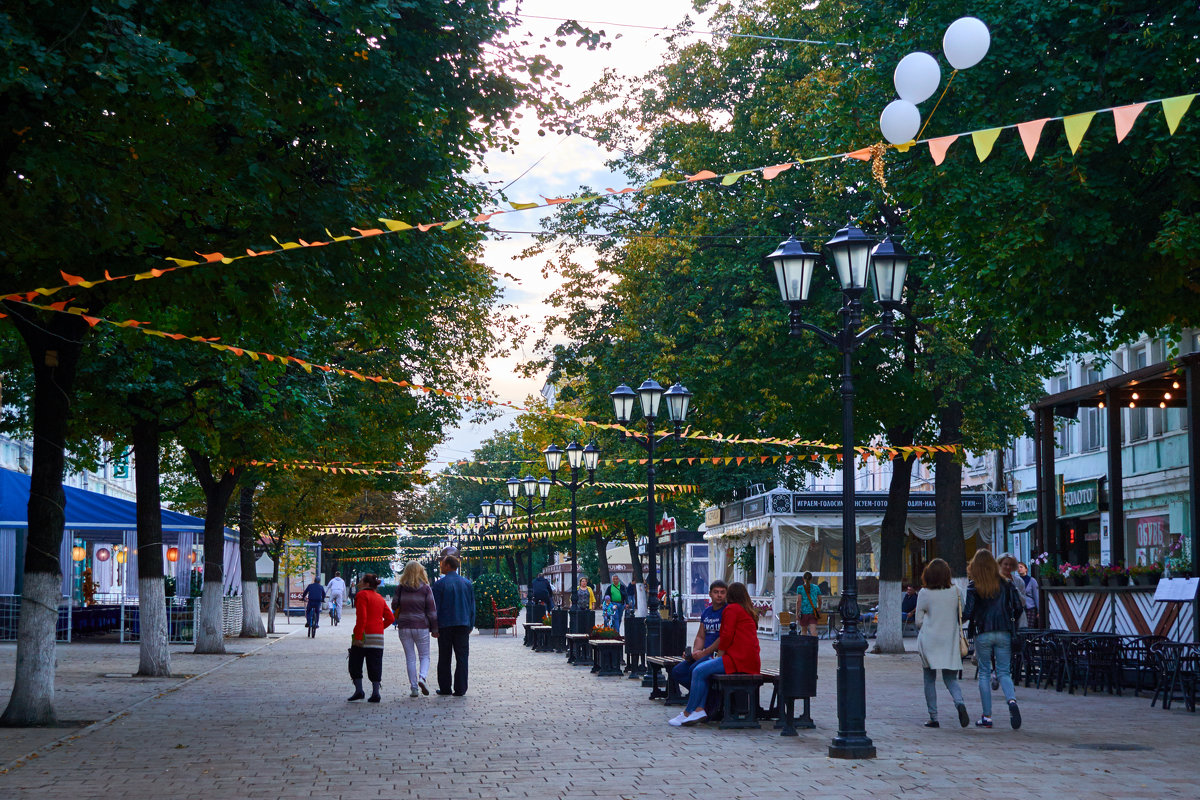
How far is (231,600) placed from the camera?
39.0m

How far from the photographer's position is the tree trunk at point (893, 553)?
89.7 ft

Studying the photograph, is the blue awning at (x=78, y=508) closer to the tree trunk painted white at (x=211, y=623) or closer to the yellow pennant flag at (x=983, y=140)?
the tree trunk painted white at (x=211, y=623)

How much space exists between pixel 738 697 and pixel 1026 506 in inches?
1215

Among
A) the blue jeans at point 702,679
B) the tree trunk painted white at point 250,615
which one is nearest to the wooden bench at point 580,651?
the blue jeans at point 702,679

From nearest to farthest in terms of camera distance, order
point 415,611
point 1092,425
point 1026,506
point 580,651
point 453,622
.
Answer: point 453,622 < point 415,611 < point 580,651 < point 1092,425 < point 1026,506

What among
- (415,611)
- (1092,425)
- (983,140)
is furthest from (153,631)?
(1092,425)

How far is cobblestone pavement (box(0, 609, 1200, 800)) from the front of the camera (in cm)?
964

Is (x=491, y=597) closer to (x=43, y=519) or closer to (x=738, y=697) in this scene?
(x=43, y=519)

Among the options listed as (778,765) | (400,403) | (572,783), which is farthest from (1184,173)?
(400,403)

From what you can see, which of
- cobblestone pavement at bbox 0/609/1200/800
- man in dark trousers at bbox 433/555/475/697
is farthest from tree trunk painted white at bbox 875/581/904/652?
man in dark trousers at bbox 433/555/475/697

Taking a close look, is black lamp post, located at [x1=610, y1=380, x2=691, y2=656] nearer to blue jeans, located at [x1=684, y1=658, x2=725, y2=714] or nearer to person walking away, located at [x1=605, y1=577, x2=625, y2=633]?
blue jeans, located at [x1=684, y1=658, x2=725, y2=714]

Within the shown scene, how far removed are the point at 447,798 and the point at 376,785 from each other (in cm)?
84

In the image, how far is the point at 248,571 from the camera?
3641 cm

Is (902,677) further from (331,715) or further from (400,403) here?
(400,403)
